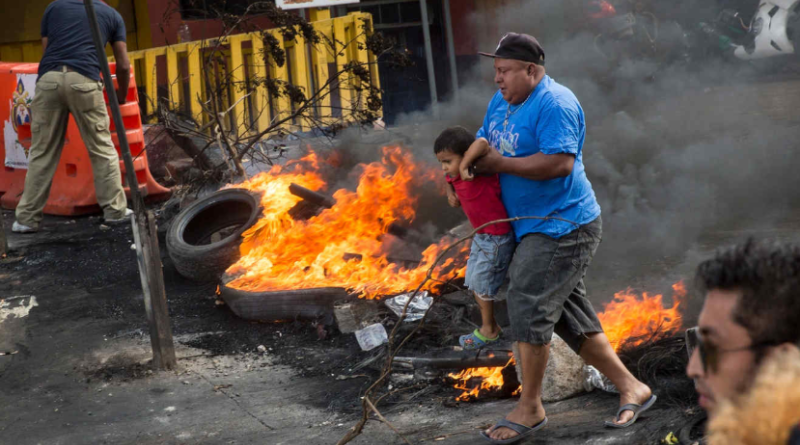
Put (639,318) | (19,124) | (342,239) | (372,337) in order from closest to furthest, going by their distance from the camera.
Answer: (639,318) < (372,337) < (342,239) < (19,124)

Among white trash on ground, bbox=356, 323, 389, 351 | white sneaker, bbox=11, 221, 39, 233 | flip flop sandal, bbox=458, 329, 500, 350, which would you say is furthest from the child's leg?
white sneaker, bbox=11, 221, 39, 233

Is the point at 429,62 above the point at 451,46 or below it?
below

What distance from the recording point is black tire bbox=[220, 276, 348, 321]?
5793mm

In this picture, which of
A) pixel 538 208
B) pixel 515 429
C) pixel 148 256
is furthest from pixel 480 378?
pixel 148 256

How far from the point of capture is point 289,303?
19.2 feet

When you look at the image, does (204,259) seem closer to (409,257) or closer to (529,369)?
(409,257)

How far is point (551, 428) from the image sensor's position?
3.95 metres

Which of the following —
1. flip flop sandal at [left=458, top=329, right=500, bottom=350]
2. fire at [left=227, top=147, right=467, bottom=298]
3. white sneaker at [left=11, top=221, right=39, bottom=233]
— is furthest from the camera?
white sneaker at [left=11, top=221, right=39, bottom=233]

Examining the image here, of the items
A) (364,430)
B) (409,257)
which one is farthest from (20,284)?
(364,430)

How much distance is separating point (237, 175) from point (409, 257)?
299 cm

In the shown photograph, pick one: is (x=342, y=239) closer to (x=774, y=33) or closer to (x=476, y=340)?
(x=476, y=340)

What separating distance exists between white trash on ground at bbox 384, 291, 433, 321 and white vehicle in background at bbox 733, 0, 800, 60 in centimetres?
1080

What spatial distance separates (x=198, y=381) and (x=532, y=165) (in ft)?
8.35

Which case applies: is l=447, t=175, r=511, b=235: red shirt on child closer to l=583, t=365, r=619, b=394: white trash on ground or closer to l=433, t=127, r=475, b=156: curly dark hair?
l=433, t=127, r=475, b=156: curly dark hair
